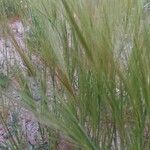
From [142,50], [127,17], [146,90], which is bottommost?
[146,90]

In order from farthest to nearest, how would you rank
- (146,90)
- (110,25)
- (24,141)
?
(24,141)
(110,25)
(146,90)

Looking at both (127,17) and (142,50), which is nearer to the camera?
(142,50)

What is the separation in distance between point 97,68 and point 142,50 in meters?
0.13

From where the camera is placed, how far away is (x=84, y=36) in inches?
45.1

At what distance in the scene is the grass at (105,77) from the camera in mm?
1139

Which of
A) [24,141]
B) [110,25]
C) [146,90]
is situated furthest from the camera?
[24,141]

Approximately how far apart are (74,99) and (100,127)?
0.15 metres

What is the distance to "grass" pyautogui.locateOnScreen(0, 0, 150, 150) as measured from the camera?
1139 mm

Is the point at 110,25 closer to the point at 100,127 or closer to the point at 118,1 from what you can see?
the point at 118,1

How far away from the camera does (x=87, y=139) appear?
1.17m

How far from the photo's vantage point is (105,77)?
1188mm

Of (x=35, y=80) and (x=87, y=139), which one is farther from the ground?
(x=35, y=80)

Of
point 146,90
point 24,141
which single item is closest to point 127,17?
point 146,90

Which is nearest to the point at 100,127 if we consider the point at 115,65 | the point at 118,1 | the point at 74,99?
the point at 74,99
